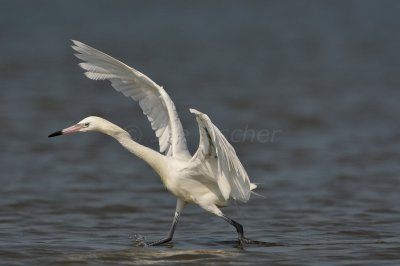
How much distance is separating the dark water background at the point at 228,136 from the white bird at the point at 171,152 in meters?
0.55

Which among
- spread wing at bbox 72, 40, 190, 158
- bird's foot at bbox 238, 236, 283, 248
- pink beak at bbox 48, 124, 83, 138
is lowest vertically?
bird's foot at bbox 238, 236, 283, 248

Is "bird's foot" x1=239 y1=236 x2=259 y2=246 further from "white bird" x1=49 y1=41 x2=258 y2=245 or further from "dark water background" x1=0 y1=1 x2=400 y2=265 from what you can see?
"dark water background" x1=0 y1=1 x2=400 y2=265

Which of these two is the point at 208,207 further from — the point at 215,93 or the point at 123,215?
the point at 215,93

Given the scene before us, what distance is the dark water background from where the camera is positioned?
36.8 feet

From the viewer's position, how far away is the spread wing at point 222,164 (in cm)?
991

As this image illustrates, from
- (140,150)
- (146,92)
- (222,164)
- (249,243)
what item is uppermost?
(146,92)

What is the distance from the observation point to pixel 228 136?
18219 millimetres

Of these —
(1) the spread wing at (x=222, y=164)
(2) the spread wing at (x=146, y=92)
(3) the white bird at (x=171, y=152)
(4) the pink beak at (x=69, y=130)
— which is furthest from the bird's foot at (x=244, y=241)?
(4) the pink beak at (x=69, y=130)

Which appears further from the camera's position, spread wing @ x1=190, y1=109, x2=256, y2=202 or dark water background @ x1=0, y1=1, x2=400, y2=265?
dark water background @ x1=0, y1=1, x2=400, y2=265

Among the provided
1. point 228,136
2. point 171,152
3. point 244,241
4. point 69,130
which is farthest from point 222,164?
point 228,136

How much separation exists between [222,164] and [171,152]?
159 centimetres

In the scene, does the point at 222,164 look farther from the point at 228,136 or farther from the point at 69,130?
the point at 228,136

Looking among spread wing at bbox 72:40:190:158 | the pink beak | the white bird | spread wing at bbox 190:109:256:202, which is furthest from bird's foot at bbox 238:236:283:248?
the pink beak

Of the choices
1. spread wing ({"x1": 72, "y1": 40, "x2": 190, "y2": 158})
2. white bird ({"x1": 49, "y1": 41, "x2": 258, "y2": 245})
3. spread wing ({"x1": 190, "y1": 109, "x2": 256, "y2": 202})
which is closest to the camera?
spread wing ({"x1": 190, "y1": 109, "x2": 256, "y2": 202})
